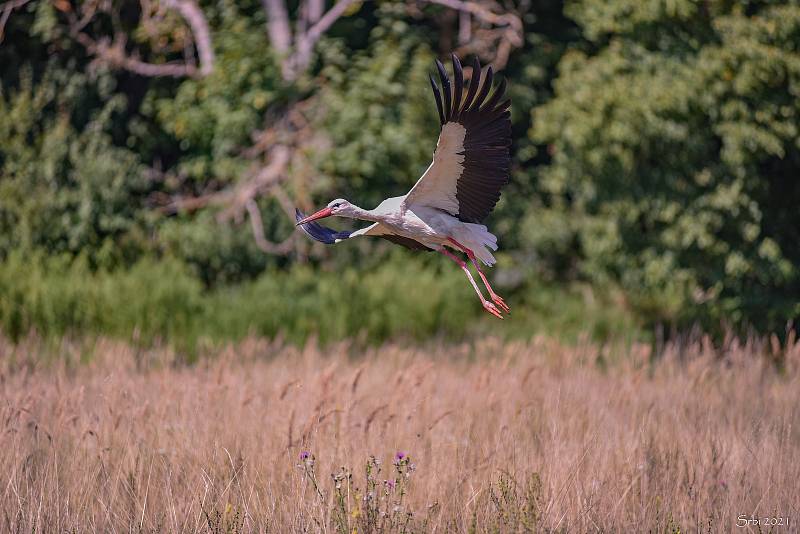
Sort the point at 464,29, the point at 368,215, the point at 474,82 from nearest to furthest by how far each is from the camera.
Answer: the point at 474,82 → the point at 368,215 → the point at 464,29

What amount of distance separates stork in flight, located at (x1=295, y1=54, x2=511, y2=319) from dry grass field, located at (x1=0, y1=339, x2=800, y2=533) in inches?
30.3

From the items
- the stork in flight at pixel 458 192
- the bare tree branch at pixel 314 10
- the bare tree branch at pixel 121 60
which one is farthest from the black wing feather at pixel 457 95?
the bare tree branch at pixel 314 10

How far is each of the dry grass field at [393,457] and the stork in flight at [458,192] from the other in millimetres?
771

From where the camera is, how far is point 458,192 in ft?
18.5

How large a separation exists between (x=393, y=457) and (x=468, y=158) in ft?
5.07

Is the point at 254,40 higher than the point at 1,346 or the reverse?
higher

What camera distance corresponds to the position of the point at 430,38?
14055 millimetres

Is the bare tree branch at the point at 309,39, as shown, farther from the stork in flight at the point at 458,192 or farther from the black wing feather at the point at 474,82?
the black wing feather at the point at 474,82

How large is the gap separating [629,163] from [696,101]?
3.29 ft

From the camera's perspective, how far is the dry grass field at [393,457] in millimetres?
4422

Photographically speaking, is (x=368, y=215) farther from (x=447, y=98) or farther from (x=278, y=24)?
(x=278, y=24)

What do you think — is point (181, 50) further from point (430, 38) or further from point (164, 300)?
point (164, 300)

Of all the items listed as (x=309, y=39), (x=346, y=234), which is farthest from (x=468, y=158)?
(x=309, y=39)

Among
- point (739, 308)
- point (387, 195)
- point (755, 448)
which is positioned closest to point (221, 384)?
point (755, 448)
